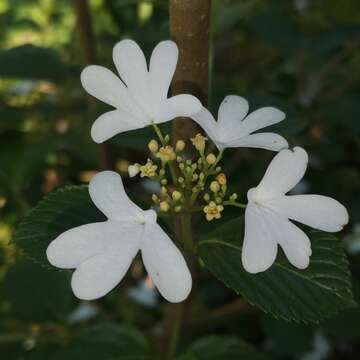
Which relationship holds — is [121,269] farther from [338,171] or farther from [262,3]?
[262,3]

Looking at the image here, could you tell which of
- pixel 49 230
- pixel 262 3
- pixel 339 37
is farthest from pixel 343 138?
pixel 49 230

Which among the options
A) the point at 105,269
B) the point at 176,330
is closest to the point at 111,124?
the point at 105,269

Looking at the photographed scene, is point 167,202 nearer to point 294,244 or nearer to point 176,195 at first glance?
point 176,195

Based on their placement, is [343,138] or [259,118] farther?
[343,138]

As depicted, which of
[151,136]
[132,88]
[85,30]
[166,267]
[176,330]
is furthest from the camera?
[85,30]

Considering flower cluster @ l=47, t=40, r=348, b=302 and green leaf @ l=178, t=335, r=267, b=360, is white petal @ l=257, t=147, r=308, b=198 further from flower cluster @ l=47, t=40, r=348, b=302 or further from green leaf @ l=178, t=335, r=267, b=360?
green leaf @ l=178, t=335, r=267, b=360

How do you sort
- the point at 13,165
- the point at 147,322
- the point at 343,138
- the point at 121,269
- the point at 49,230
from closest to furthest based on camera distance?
the point at 121,269 < the point at 49,230 < the point at 13,165 < the point at 147,322 < the point at 343,138

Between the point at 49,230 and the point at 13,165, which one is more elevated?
the point at 49,230

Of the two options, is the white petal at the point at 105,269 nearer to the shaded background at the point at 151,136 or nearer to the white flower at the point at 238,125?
the white flower at the point at 238,125
